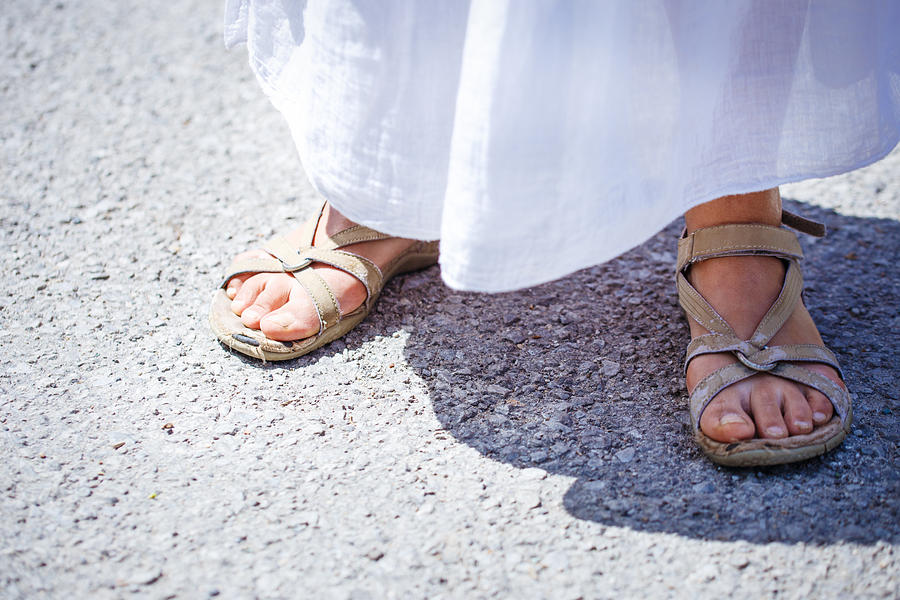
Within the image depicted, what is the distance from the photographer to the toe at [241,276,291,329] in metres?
1.30

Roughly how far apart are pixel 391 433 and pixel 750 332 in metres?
0.62

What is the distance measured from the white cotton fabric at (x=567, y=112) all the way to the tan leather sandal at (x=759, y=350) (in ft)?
0.61

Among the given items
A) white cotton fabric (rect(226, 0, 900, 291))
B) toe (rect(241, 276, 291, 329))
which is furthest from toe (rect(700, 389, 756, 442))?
toe (rect(241, 276, 291, 329))

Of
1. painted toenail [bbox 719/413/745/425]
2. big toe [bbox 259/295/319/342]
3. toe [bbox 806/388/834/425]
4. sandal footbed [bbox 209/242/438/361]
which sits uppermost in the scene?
toe [bbox 806/388/834/425]

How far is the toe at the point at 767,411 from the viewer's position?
1.06 m

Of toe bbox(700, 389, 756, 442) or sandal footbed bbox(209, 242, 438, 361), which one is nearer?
toe bbox(700, 389, 756, 442)

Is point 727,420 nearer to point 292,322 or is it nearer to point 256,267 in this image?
point 292,322

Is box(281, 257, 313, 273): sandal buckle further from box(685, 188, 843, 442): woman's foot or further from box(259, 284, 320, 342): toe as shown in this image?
box(685, 188, 843, 442): woman's foot

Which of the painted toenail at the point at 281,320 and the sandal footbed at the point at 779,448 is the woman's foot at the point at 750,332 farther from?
the painted toenail at the point at 281,320

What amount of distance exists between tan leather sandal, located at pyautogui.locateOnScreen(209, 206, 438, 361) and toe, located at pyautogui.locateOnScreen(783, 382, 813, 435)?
0.76 m

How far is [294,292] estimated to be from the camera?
1328 millimetres

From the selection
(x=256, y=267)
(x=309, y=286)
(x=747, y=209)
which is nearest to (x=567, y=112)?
(x=747, y=209)

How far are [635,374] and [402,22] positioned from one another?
74 cm

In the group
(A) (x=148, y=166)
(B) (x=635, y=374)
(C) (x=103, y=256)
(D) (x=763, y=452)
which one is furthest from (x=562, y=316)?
(A) (x=148, y=166)
